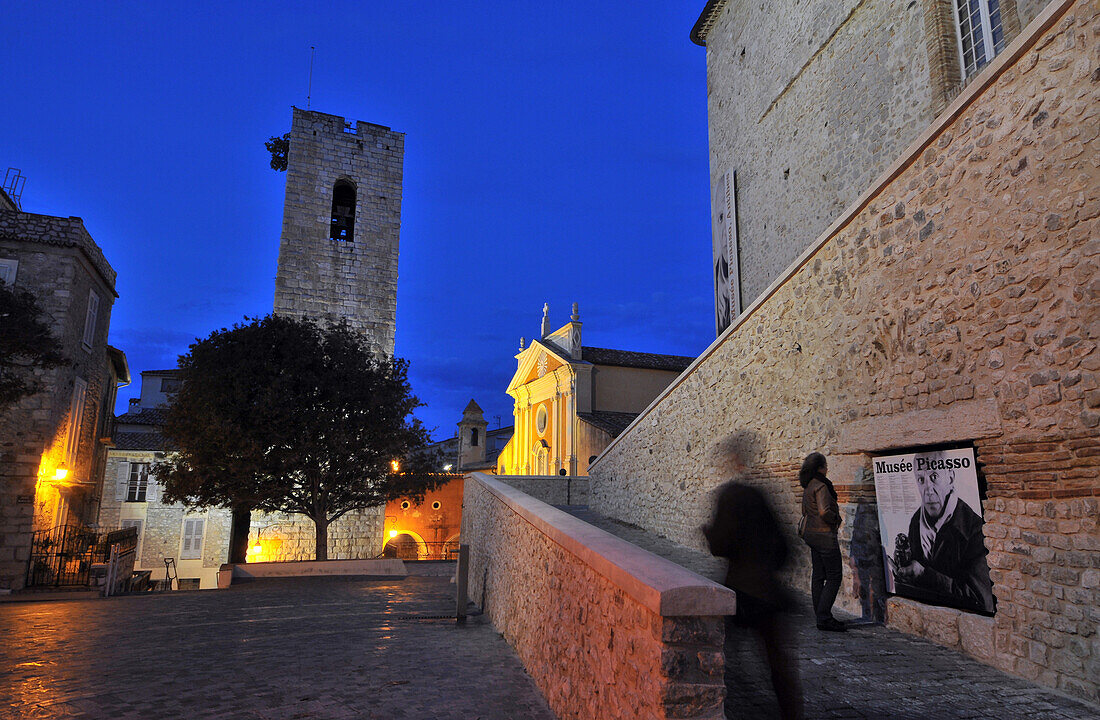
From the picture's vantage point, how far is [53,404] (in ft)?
44.8

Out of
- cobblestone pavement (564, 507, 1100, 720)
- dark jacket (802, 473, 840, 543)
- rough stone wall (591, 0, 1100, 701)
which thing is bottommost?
cobblestone pavement (564, 507, 1100, 720)

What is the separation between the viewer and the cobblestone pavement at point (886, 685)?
330 cm

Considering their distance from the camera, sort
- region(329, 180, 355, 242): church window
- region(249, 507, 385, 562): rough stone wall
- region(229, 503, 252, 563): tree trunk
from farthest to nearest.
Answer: region(329, 180, 355, 242): church window
region(249, 507, 385, 562): rough stone wall
region(229, 503, 252, 563): tree trunk

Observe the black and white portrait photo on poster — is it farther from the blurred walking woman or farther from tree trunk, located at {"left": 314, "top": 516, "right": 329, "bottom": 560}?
tree trunk, located at {"left": 314, "top": 516, "right": 329, "bottom": 560}

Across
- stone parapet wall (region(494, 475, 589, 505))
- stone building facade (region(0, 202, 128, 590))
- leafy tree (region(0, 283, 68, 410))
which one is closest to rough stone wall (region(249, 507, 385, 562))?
stone building facade (region(0, 202, 128, 590))

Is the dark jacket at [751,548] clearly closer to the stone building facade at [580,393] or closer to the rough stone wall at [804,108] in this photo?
the rough stone wall at [804,108]

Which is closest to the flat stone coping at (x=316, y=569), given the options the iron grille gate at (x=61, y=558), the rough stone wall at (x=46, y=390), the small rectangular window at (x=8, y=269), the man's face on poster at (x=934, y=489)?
the iron grille gate at (x=61, y=558)

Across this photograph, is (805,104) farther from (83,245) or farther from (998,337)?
(83,245)

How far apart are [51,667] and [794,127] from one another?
13515mm

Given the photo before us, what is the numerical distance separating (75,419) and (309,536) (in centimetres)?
743

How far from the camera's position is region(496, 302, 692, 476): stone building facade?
26984 mm

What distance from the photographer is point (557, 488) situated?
733 inches

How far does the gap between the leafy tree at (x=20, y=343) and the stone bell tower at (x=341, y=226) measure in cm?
865

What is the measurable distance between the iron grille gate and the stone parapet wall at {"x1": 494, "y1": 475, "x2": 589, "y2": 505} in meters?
9.77
